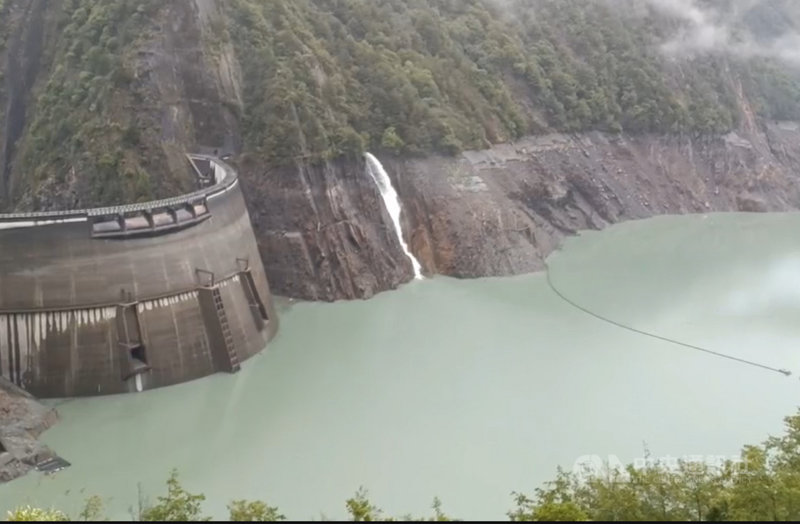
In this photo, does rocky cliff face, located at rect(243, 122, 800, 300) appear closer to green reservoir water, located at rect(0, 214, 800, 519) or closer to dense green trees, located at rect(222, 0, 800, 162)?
dense green trees, located at rect(222, 0, 800, 162)

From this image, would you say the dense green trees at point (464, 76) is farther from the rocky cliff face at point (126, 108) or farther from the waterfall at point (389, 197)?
the rocky cliff face at point (126, 108)

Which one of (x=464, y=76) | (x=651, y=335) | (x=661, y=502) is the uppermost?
(x=661, y=502)

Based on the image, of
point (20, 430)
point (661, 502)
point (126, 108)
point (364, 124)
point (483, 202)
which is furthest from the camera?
point (483, 202)

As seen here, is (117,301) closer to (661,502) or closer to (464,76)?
(661,502)

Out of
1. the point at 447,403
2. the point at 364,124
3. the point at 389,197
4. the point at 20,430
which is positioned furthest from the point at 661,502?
the point at 364,124

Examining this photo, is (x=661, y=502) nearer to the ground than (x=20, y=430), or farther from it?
farther from it
